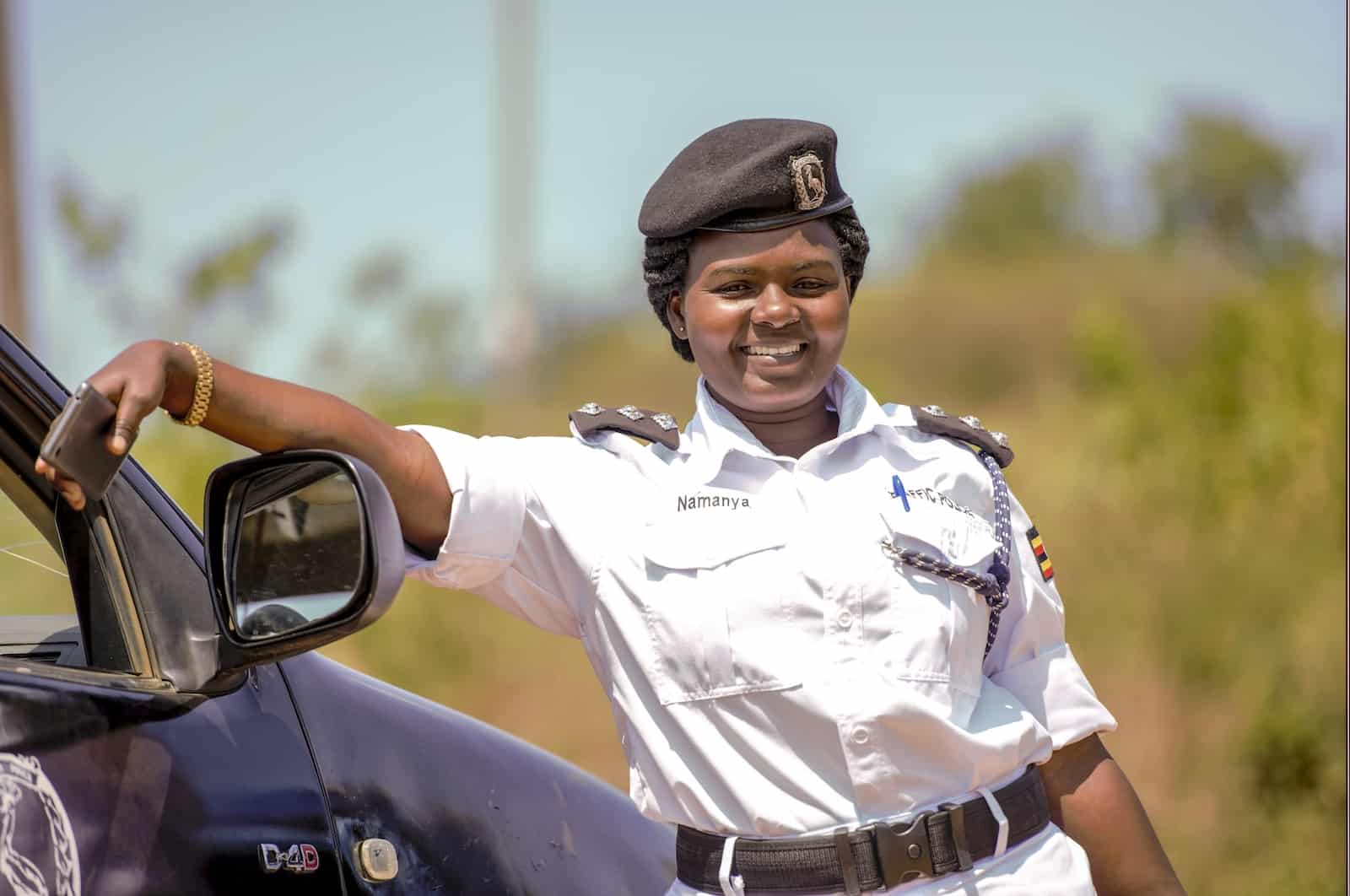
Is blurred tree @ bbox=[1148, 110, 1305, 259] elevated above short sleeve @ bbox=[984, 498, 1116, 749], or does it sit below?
below

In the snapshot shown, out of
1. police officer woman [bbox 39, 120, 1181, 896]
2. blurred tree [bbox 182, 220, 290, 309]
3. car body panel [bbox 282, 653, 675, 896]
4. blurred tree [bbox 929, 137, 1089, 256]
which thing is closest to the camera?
car body panel [bbox 282, 653, 675, 896]

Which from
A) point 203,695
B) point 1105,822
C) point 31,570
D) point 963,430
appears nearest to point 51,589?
point 31,570

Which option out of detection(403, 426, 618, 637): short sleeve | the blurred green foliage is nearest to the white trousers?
detection(403, 426, 618, 637): short sleeve

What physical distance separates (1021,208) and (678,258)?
1502cm

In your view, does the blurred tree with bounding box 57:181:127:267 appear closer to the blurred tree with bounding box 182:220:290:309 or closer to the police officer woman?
the blurred tree with bounding box 182:220:290:309

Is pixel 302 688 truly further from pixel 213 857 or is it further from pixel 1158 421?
pixel 1158 421

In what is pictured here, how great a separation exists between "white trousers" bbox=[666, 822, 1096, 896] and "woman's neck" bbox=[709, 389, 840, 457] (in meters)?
0.62

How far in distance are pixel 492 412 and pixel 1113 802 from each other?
11344 mm

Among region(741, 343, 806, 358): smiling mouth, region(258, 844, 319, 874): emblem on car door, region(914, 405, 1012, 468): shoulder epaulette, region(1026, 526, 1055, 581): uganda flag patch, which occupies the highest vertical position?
region(741, 343, 806, 358): smiling mouth

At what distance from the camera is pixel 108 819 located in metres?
1.61

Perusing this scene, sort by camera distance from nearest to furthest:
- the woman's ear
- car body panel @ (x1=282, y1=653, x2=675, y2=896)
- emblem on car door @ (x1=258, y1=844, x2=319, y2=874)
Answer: emblem on car door @ (x1=258, y1=844, x2=319, y2=874) → car body panel @ (x1=282, y1=653, x2=675, y2=896) → the woman's ear

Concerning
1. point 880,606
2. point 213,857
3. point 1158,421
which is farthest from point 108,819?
point 1158,421

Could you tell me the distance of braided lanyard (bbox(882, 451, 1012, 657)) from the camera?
85.0 inches

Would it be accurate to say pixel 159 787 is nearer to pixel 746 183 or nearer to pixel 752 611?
pixel 752 611
